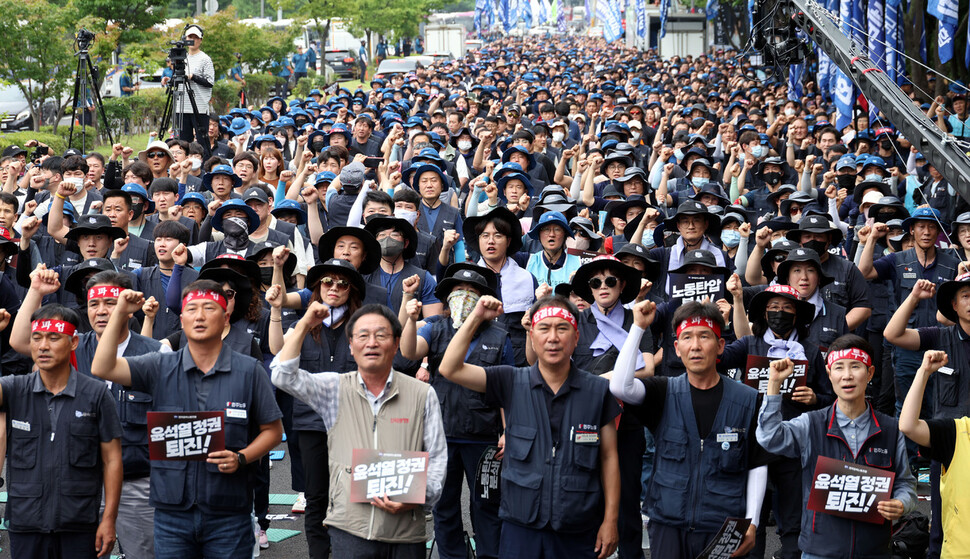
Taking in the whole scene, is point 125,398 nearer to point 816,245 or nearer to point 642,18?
point 816,245

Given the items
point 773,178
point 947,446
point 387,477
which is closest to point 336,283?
point 387,477

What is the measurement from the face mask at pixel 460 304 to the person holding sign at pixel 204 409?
1.64 meters

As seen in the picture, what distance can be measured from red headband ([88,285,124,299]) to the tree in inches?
632

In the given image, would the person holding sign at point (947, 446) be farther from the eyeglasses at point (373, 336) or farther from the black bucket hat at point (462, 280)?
the black bucket hat at point (462, 280)

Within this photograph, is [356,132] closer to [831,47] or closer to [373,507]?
[831,47]

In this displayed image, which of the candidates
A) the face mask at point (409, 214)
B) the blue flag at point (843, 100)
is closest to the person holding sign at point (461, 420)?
the face mask at point (409, 214)

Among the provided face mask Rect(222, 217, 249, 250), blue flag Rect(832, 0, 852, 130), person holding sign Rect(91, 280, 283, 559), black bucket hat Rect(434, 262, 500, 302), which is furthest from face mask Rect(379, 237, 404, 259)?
blue flag Rect(832, 0, 852, 130)

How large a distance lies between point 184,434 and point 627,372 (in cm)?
218

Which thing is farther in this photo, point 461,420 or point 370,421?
point 461,420

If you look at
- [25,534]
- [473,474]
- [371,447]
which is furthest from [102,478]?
[473,474]

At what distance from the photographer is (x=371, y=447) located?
5605mm

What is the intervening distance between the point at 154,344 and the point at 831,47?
8.52m

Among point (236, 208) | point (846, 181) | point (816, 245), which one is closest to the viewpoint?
point (816, 245)

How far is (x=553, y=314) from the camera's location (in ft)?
19.0
